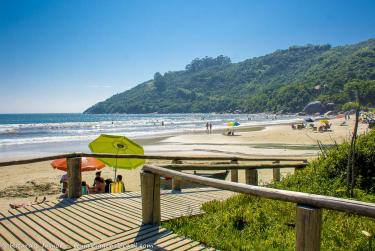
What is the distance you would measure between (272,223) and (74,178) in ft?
12.0

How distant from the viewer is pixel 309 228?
3145mm

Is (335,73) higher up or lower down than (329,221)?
higher up

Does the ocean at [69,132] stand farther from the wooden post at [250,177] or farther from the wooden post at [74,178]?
the wooden post at [250,177]

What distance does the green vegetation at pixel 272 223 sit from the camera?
4334 millimetres

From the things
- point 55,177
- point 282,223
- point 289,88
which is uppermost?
point 289,88

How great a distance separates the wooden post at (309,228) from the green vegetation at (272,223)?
1083 mm

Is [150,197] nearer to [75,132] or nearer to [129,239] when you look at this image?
[129,239]

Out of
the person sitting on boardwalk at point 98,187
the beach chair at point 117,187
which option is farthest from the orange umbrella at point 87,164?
the beach chair at point 117,187

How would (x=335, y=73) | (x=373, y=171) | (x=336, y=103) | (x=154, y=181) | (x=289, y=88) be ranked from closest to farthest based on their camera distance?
(x=154, y=181) < (x=373, y=171) < (x=336, y=103) < (x=335, y=73) < (x=289, y=88)

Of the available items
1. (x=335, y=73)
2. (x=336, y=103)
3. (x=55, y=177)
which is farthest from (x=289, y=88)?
(x=55, y=177)

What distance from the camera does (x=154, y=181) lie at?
4930 mm

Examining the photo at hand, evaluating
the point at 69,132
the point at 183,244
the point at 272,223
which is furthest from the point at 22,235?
the point at 69,132

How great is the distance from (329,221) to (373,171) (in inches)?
123

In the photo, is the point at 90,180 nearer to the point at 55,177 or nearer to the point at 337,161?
the point at 55,177
